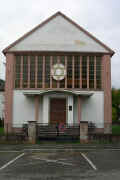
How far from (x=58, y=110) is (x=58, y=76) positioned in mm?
3162

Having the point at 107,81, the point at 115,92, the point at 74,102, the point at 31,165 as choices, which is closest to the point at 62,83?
the point at 74,102

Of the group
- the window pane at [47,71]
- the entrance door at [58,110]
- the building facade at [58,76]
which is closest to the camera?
the building facade at [58,76]

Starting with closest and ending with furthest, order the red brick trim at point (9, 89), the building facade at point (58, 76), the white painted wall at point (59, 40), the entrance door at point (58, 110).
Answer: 1. the red brick trim at point (9, 89)
2. the building facade at point (58, 76)
3. the entrance door at point (58, 110)
4. the white painted wall at point (59, 40)

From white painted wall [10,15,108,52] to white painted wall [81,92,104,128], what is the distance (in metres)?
4.52

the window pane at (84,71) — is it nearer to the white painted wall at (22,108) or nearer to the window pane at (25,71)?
the white painted wall at (22,108)

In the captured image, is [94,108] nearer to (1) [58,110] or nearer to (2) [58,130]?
(1) [58,110]

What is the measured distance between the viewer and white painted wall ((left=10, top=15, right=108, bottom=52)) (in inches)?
954

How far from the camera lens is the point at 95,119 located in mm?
23469

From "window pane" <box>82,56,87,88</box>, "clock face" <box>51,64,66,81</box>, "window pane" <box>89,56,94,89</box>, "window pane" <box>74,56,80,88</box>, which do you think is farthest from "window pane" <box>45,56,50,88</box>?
"window pane" <box>89,56,94,89</box>

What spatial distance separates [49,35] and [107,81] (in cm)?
705

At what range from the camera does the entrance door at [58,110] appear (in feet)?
77.7

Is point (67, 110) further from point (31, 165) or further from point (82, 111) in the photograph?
point (31, 165)

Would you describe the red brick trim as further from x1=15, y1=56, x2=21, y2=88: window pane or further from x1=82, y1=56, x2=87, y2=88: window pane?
x1=82, y1=56, x2=87, y2=88: window pane

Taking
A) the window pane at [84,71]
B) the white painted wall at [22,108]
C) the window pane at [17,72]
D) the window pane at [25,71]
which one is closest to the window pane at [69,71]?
the window pane at [84,71]
